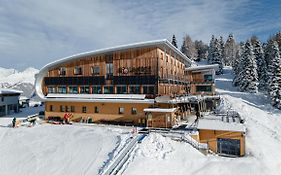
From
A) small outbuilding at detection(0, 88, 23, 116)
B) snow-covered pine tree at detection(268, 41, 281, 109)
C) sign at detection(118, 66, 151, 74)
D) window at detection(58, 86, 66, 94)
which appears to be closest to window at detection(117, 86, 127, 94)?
sign at detection(118, 66, 151, 74)

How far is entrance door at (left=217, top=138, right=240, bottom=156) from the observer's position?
20516 mm

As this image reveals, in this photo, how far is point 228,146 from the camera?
20781mm

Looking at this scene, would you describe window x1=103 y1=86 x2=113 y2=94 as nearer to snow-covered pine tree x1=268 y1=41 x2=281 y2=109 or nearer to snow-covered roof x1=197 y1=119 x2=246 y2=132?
snow-covered roof x1=197 y1=119 x2=246 y2=132

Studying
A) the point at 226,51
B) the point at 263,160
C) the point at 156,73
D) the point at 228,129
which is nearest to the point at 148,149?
the point at 228,129

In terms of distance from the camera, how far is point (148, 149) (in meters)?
18.0

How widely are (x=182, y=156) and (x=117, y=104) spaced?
42.4 feet

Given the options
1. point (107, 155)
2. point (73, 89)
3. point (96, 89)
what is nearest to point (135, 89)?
point (96, 89)

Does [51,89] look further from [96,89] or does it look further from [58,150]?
[58,150]

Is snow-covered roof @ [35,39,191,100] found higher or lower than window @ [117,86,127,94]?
higher

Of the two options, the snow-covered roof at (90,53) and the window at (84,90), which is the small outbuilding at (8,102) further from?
the window at (84,90)

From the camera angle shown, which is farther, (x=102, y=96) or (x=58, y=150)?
(x=102, y=96)

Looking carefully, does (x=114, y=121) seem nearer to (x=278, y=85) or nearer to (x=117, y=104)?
(x=117, y=104)

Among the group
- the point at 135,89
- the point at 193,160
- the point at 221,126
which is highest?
the point at 135,89

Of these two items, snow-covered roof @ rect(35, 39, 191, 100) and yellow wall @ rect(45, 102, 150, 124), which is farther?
A: snow-covered roof @ rect(35, 39, 191, 100)
